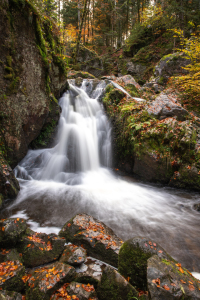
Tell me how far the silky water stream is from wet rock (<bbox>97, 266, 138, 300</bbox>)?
1767 mm

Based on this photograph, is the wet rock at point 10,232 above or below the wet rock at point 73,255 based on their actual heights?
above

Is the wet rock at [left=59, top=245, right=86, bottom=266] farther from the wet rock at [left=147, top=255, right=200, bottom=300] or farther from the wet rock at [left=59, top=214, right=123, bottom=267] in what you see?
the wet rock at [left=147, top=255, right=200, bottom=300]

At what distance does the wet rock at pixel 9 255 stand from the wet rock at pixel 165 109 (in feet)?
23.0

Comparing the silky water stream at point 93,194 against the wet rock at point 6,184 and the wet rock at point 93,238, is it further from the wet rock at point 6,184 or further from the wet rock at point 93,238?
the wet rock at point 93,238

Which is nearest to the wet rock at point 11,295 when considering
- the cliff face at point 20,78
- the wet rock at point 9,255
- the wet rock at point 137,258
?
the wet rock at point 9,255

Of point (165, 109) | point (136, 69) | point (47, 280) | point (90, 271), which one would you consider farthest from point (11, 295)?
point (136, 69)

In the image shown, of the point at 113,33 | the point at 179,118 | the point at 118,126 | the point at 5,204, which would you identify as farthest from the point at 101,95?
the point at 113,33

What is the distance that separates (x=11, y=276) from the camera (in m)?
2.44

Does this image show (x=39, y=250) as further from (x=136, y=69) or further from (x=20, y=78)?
(x=136, y=69)

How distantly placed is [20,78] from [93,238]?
5.68m

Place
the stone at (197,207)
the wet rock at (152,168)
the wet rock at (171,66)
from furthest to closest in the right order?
the wet rock at (171,66) < the wet rock at (152,168) < the stone at (197,207)

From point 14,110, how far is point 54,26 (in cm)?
566

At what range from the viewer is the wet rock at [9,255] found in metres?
2.77

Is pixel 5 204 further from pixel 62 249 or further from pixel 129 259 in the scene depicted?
pixel 129 259
